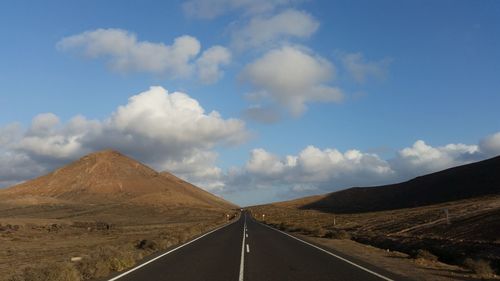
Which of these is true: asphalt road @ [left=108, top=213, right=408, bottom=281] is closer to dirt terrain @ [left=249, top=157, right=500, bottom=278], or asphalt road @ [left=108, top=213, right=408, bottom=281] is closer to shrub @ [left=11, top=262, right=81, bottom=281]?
shrub @ [left=11, top=262, right=81, bottom=281]

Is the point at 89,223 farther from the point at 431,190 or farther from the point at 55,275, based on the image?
the point at 431,190

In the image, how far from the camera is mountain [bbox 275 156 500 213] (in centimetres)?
8575

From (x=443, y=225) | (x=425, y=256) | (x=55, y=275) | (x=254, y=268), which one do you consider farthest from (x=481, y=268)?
(x=443, y=225)

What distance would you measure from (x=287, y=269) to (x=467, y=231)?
1705 centimetres

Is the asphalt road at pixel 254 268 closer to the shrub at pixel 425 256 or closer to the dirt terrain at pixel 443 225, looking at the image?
the shrub at pixel 425 256

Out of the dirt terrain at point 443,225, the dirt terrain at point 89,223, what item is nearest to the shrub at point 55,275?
the dirt terrain at point 89,223

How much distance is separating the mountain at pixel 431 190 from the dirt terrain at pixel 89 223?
32.5m

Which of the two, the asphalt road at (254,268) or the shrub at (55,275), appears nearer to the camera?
the shrub at (55,275)

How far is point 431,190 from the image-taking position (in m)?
102

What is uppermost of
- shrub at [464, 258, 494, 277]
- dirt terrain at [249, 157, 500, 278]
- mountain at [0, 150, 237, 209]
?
mountain at [0, 150, 237, 209]

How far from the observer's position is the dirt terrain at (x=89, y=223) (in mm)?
18100

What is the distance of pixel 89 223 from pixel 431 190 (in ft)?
215

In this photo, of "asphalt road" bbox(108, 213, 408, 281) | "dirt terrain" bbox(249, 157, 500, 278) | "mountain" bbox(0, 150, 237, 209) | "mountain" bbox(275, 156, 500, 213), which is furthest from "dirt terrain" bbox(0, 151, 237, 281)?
"mountain" bbox(275, 156, 500, 213)

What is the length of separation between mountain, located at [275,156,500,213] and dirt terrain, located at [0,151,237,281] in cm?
3253
